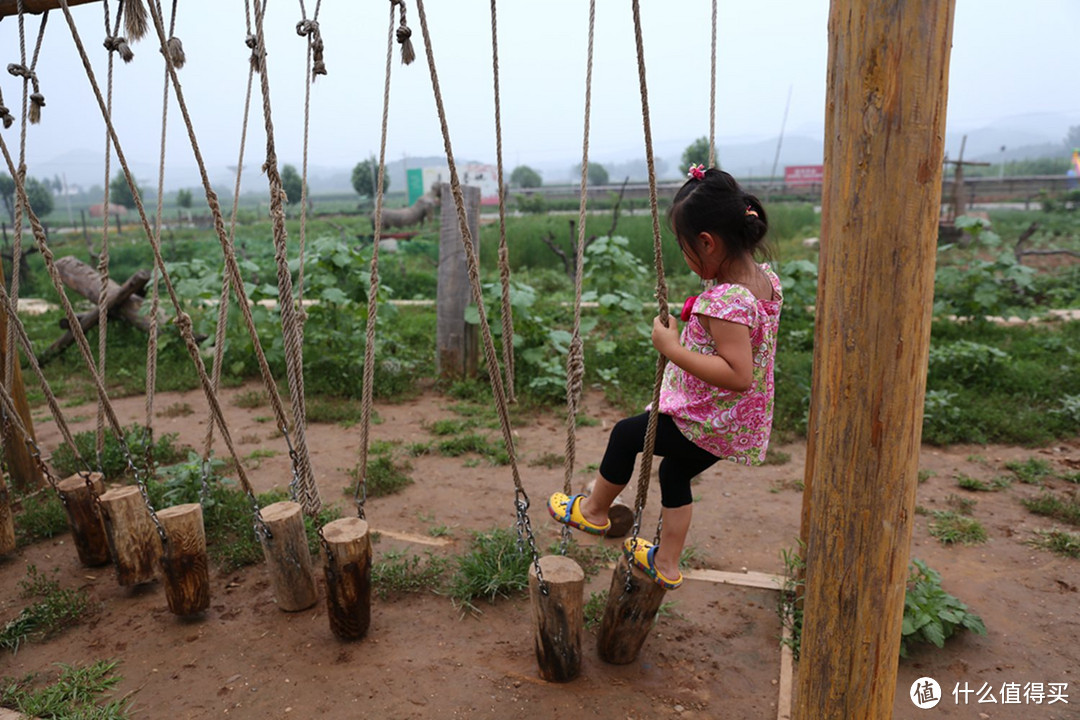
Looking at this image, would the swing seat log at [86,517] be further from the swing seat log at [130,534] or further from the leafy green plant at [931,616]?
the leafy green plant at [931,616]

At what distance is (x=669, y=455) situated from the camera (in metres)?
2.12

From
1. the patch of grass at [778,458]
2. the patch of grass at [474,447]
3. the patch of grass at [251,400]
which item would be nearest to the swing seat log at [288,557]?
the patch of grass at [474,447]

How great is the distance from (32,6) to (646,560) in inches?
120

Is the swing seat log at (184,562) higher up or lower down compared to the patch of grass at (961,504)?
higher up

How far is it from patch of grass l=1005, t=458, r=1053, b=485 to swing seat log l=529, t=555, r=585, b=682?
2809 millimetres

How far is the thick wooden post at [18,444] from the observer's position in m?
3.50

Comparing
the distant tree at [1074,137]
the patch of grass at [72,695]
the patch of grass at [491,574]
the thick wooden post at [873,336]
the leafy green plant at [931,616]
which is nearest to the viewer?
the thick wooden post at [873,336]

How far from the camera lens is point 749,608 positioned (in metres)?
2.63

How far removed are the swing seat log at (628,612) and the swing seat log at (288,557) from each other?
3.49 feet

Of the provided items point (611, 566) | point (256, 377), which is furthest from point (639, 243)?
point (611, 566)

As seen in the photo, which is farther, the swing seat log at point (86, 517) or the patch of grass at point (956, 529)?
the patch of grass at point (956, 529)

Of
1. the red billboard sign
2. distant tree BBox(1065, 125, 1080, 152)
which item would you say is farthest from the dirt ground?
distant tree BBox(1065, 125, 1080, 152)

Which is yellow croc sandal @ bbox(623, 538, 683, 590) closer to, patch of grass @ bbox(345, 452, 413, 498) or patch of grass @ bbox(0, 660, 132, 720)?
patch of grass @ bbox(0, 660, 132, 720)

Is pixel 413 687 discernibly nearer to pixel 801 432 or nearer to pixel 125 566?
pixel 125 566
